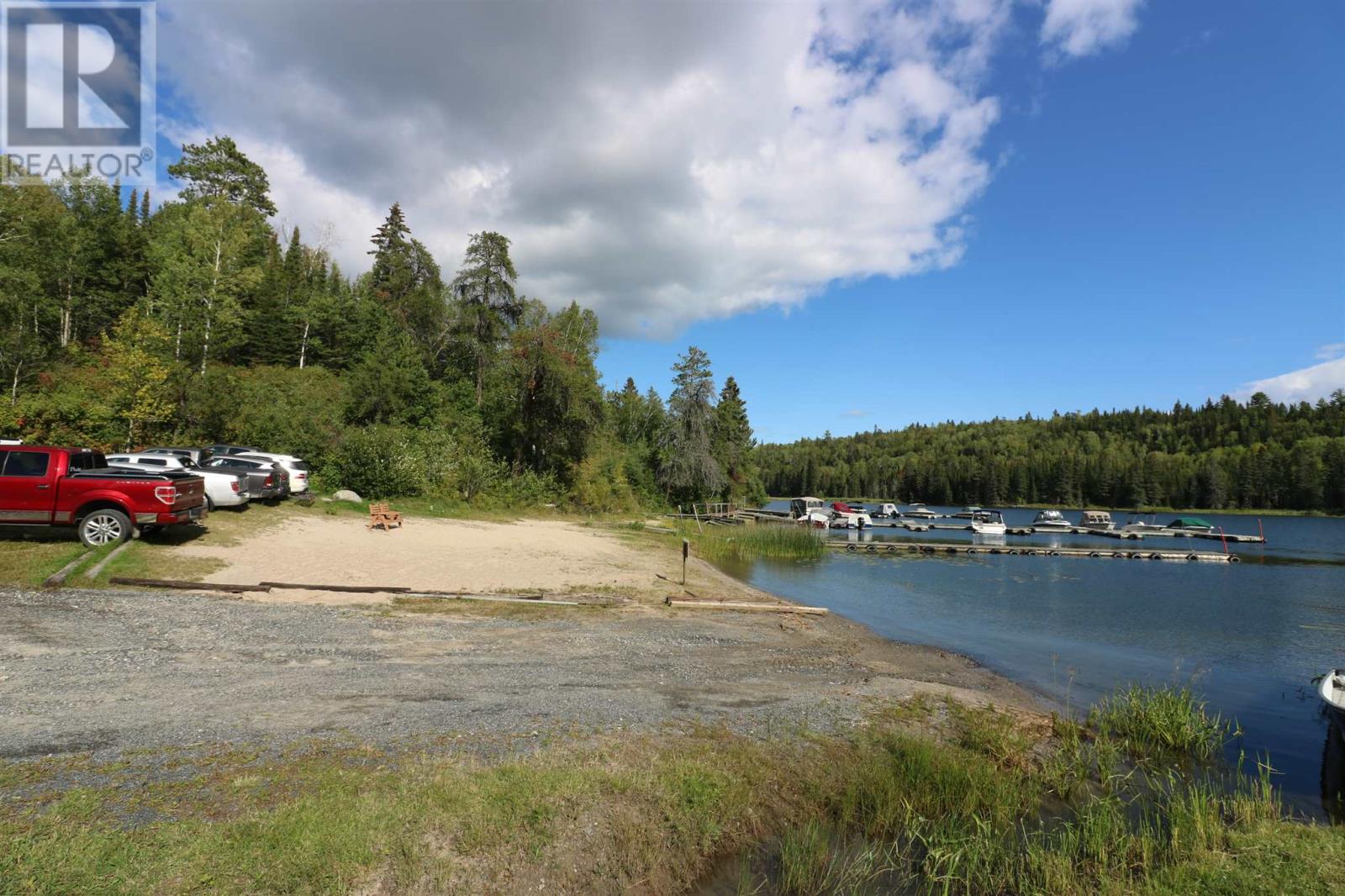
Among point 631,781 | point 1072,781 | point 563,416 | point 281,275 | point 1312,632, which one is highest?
point 281,275

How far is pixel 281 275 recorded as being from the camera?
51281 mm

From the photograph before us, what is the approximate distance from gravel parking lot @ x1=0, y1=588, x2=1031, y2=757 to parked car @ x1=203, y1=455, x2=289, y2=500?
10.5 m

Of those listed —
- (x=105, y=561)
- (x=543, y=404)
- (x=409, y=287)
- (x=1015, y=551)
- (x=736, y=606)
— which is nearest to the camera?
(x=105, y=561)

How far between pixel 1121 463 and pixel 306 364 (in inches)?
5258

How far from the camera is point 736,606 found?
15609 mm

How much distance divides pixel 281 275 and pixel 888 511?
66.8 meters

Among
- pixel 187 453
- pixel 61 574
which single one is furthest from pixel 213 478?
pixel 61 574

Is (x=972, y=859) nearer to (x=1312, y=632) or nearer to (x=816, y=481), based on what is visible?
(x=1312, y=632)

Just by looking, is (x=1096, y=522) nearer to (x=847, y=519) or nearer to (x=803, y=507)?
(x=847, y=519)

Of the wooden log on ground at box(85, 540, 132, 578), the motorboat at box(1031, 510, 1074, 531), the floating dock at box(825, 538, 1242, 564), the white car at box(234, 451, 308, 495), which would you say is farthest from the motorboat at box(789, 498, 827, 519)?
the wooden log on ground at box(85, 540, 132, 578)

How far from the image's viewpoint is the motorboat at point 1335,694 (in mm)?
8812

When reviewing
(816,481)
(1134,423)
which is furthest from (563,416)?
(1134,423)

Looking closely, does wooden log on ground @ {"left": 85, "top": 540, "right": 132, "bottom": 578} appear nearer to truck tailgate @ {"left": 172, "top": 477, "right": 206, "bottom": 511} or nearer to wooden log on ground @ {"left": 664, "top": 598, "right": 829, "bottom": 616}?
truck tailgate @ {"left": 172, "top": 477, "right": 206, "bottom": 511}

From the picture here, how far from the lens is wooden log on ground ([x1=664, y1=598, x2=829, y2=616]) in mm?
15328
